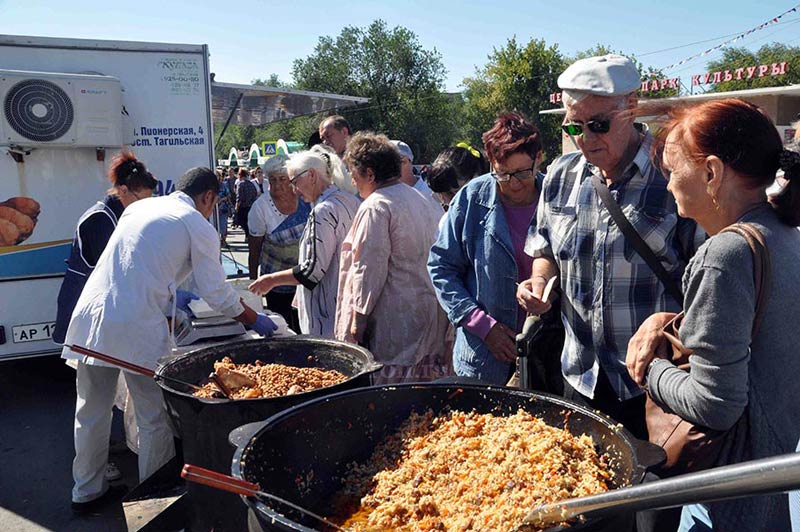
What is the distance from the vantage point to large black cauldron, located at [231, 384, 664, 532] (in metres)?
1.65

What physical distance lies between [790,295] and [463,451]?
91cm

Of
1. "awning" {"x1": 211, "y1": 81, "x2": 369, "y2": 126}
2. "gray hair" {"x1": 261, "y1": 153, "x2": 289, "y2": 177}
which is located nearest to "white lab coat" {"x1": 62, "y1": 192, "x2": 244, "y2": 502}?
"gray hair" {"x1": 261, "y1": 153, "x2": 289, "y2": 177}

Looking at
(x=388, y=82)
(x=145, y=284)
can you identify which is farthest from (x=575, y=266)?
(x=388, y=82)

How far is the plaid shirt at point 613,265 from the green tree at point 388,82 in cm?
4561

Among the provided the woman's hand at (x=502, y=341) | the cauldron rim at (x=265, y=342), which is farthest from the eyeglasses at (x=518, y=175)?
the cauldron rim at (x=265, y=342)

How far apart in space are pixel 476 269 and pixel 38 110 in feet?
13.9

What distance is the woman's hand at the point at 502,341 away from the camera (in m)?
2.86

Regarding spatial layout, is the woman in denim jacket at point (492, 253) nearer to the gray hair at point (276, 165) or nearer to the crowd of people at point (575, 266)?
the crowd of people at point (575, 266)

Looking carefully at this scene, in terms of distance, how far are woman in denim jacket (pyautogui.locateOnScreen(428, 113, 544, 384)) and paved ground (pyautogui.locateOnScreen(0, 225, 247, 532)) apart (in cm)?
251

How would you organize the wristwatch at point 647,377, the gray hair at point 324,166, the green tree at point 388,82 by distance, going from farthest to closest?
the green tree at point 388,82, the gray hair at point 324,166, the wristwatch at point 647,377

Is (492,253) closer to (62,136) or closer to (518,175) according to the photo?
(518,175)

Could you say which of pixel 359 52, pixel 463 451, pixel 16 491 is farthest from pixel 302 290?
pixel 359 52

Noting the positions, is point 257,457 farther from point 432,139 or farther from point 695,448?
point 432,139

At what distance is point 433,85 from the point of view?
2093 inches
